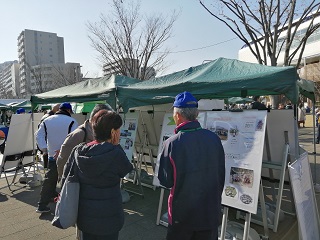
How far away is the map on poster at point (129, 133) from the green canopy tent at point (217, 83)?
73 cm

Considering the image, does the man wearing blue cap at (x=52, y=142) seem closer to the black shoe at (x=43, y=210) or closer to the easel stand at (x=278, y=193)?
the black shoe at (x=43, y=210)

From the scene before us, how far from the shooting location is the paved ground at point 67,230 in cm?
377

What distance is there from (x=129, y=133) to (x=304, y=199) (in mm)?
3225

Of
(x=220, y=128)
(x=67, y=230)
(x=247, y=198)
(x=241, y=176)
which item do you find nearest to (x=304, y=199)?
(x=247, y=198)

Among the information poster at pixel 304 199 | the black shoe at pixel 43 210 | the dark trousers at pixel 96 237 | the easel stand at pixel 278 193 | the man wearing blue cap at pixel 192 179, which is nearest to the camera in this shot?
the man wearing blue cap at pixel 192 179

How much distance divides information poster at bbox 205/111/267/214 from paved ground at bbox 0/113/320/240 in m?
0.95

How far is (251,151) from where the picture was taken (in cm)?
318

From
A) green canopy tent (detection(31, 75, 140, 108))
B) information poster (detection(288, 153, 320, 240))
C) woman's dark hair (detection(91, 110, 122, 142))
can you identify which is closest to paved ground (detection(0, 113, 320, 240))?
information poster (detection(288, 153, 320, 240))

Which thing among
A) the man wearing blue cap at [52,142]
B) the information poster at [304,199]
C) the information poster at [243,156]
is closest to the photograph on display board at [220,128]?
the information poster at [243,156]

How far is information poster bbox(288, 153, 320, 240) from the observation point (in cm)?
257

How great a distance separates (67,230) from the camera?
13.1 feet

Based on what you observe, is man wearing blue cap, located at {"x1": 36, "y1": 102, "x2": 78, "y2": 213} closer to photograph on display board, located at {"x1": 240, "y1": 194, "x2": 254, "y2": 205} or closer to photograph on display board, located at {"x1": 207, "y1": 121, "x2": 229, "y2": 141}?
photograph on display board, located at {"x1": 207, "y1": 121, "x2": 229, "y2": 141}

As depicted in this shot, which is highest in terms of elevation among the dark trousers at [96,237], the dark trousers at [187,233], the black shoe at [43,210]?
the dark trousers at [187,233]

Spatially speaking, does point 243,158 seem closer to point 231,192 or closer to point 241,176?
point 241,176
